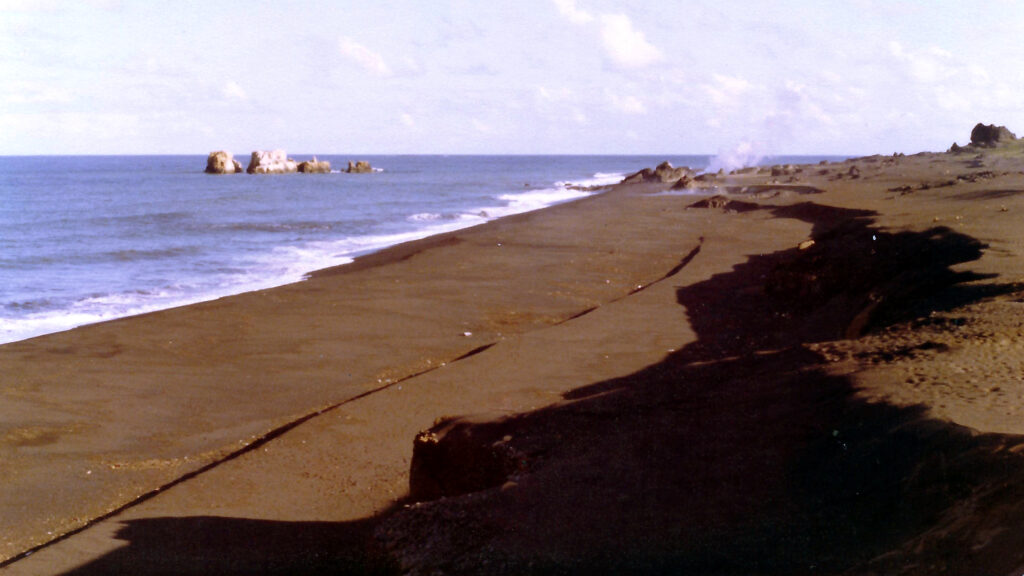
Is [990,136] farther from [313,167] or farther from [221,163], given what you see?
[221,163]

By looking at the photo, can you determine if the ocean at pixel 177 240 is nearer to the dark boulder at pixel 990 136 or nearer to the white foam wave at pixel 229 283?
the white foam wave at pixel 229 283

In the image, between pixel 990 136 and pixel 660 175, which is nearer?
pixel 990 136

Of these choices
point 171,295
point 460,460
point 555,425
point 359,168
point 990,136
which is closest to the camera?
point 460,460

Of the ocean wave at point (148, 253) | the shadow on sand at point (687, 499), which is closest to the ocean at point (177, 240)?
the ocean wave at point (148, 253)

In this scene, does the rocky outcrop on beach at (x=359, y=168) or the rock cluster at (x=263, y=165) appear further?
the rocky outcrop on beach at (x=359, y=168)

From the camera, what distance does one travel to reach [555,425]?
6.35m

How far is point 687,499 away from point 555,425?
1.79 m

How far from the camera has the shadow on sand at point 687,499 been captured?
3.92m

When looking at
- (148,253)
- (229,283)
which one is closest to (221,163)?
(148,253)

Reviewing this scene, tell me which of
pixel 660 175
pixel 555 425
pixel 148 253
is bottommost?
pixel 148 253

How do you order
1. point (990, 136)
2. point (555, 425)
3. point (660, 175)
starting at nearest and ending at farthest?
1. point (555, 425)
2. point (990, 136)
3. point (660, 175)

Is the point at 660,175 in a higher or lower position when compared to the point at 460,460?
higher

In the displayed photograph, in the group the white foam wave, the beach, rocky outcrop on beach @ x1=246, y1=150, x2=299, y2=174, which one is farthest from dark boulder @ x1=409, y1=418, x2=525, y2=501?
rocky outcrop on beach @ x1=246, y1=150, x2=299, y2=174

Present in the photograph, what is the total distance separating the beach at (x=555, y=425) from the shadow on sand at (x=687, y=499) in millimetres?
19
